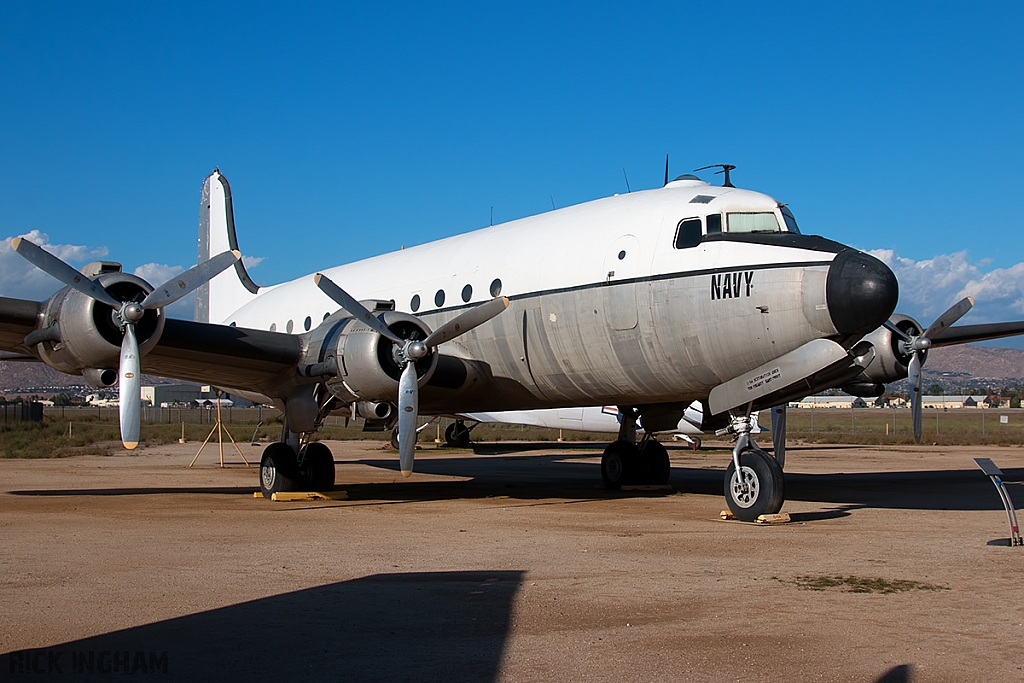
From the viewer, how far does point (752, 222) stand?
1100 centimetres

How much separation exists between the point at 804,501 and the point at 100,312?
989 cm

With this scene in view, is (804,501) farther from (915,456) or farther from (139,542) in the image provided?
(915,456)

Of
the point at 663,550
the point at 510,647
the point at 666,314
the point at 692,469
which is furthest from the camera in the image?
the point at 692,469

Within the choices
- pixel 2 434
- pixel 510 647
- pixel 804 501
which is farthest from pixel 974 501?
pixel 2 434

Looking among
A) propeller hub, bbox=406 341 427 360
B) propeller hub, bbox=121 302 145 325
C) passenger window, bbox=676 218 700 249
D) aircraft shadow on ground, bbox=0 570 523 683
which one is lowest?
aircraft shadow on ground, bbox=0 570 523 683

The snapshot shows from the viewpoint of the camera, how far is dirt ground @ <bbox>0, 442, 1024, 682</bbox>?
489cm

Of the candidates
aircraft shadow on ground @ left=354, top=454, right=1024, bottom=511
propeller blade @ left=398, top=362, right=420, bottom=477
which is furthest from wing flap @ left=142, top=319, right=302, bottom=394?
aircraft shadow on ground @ left=354, top=454, right=1024, bottom=511

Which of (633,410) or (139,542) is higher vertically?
(633,410)

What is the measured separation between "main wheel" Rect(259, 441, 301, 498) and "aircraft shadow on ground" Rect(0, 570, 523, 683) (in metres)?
7.11

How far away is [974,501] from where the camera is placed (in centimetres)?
1379

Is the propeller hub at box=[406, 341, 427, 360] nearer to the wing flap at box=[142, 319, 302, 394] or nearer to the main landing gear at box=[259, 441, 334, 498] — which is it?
the wing flap at box=[142, 319, 302, 394]

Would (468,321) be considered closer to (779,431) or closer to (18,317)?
(18,317)

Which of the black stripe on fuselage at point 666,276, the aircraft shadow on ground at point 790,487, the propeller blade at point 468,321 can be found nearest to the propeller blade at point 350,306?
the propeller blade at point 468,321

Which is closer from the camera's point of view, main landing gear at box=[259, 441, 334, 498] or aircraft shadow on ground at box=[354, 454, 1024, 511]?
main landing gear at box=[259, 441, 334, 498]
